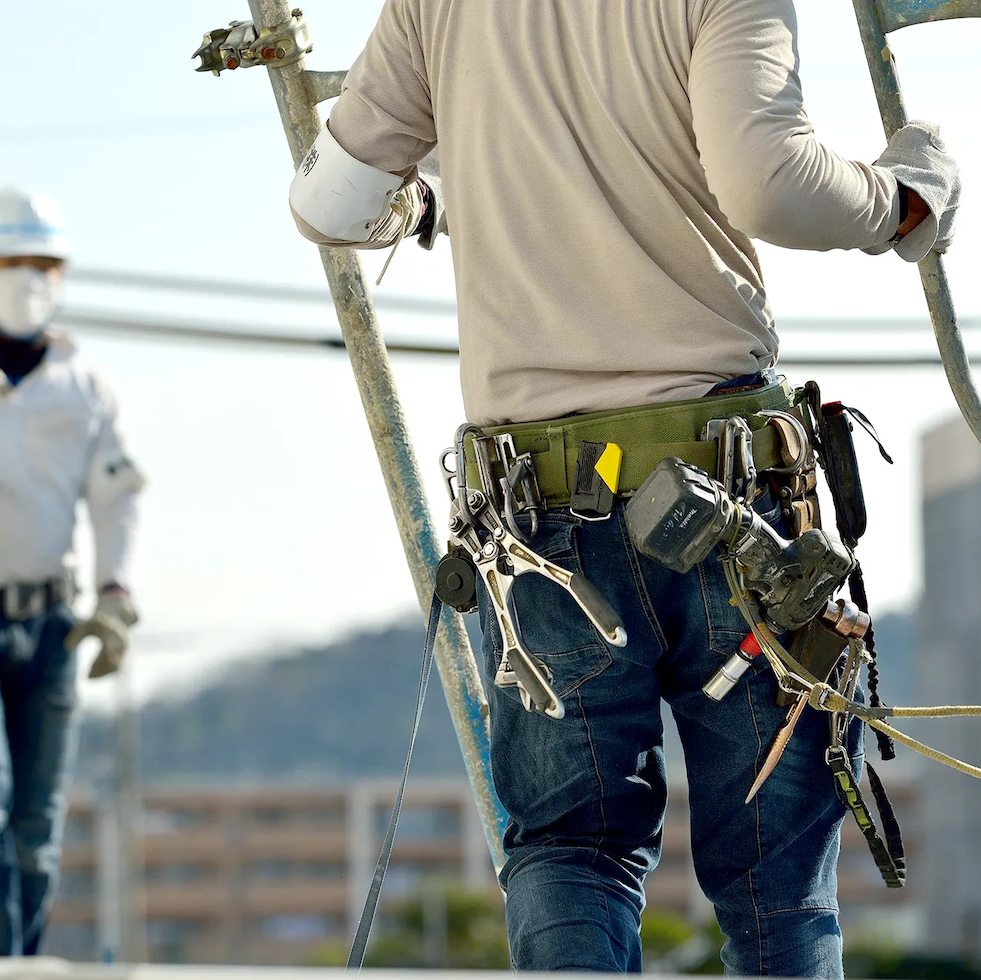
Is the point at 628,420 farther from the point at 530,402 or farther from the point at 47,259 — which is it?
the point at 47,259

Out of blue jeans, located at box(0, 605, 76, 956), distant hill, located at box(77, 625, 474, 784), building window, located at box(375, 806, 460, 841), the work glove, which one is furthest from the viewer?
distant hill, located at box(77, 625, 474, 784)

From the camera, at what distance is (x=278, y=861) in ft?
211

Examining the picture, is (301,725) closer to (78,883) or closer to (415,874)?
(415,874)

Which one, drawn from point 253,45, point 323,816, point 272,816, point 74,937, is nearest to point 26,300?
point 253,45

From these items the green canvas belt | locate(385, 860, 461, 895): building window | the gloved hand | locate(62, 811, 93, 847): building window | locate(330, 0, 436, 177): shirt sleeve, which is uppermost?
locate(330, 0, 436, 177): shirt sleeve

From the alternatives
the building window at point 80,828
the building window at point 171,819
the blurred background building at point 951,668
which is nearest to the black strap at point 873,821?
the blurred background building at point 951,668

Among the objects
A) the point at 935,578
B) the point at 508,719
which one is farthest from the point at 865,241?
the point at 935,578

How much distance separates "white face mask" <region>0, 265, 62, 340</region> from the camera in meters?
4.49

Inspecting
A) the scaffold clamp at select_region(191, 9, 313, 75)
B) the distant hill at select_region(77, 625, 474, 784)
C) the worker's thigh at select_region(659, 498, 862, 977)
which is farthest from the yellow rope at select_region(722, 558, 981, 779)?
the distant hill at select_region(77, 625, 474, 784)

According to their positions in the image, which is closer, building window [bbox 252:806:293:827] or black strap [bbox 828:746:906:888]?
black strap [bbox 828:746:906:888]

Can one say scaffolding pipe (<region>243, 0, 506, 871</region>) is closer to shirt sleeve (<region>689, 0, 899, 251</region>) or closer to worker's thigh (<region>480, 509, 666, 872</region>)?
worker's thigh (<region>480, 509, 666, 872</region>)

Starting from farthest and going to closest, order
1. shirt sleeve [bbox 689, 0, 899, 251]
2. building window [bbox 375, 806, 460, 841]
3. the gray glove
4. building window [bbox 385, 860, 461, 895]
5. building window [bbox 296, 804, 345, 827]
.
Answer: building window [bbox 296, 804, 345, 827] → building window [bbox 375, 806, 460, 841] → building window [bbox 385, 860, 461, 895] → the gray glove → shirt sleeve [bbox 689, 0, 899, 251]

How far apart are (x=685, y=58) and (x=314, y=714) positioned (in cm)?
7553

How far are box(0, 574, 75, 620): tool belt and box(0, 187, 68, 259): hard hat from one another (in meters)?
1.13
